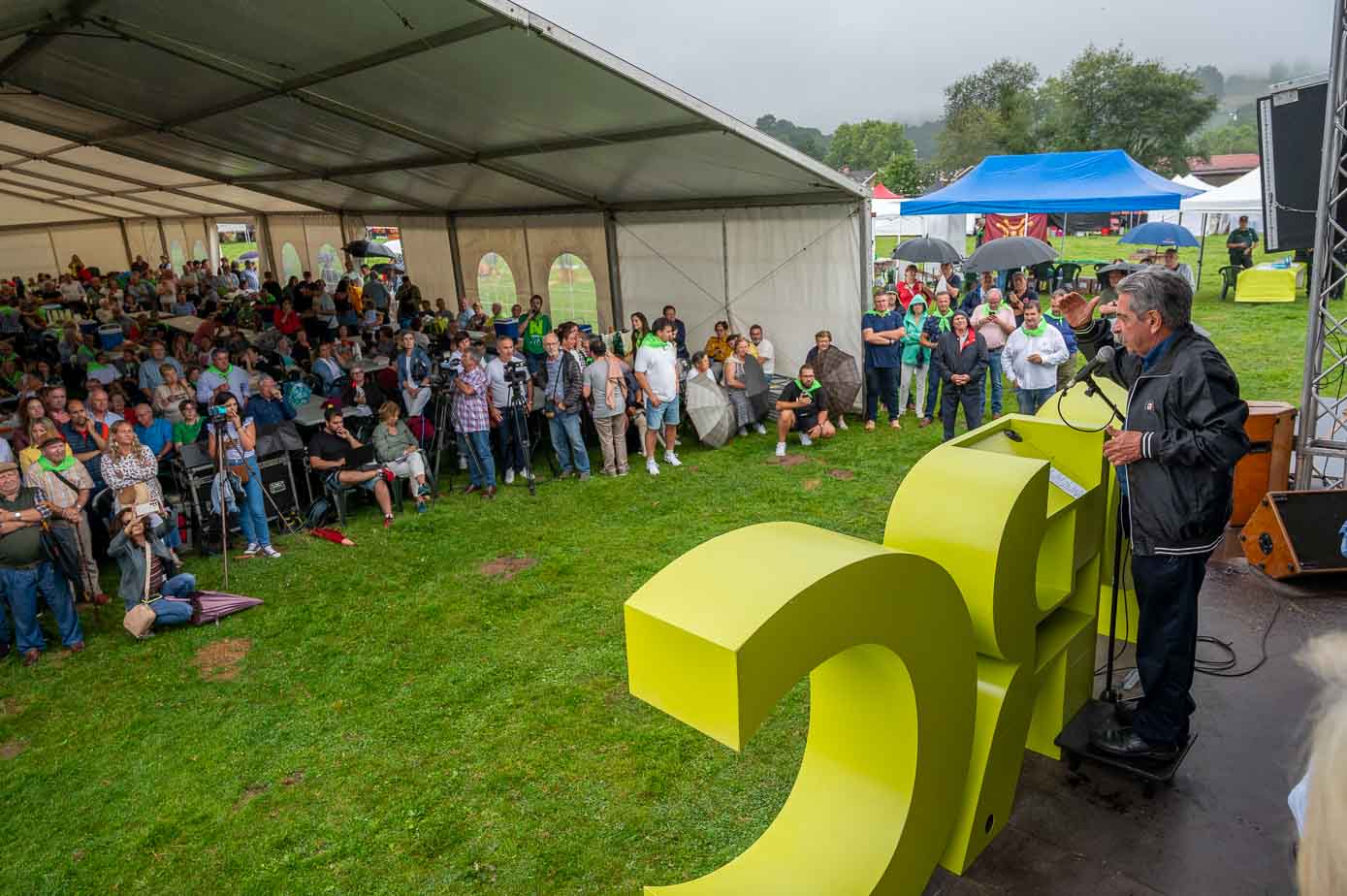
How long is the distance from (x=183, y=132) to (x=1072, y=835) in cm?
1429

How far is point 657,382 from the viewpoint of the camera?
9.77m

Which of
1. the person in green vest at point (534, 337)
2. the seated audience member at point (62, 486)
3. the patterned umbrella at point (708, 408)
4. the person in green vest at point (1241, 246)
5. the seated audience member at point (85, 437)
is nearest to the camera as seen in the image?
the seated audience member at point (62, 486)

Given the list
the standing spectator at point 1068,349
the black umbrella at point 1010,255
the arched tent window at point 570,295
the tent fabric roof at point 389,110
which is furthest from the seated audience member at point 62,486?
the black umbrella at point 1010,255

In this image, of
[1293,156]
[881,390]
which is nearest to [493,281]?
[881,390]

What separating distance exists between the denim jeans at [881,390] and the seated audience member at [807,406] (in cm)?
71

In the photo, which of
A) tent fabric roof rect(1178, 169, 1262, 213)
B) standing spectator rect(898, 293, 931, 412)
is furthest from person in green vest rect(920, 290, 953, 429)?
tent fabric roof rect(1178, 169, 1262, 213)

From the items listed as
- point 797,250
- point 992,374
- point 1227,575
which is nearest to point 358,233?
point 797,250

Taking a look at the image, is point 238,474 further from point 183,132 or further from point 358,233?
point 358,233

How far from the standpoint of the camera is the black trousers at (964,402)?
9406mm

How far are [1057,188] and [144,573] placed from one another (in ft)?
49.3

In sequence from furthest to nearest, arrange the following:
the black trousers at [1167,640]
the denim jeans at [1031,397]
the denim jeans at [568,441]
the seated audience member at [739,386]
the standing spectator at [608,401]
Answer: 1. the seated audience member at [739,386]
2. the denim jeans at [568,441]
3. the standing spectator at [608,401]
4. the denim jeans at [1031,397]
5. the black trousers at [1167,640]

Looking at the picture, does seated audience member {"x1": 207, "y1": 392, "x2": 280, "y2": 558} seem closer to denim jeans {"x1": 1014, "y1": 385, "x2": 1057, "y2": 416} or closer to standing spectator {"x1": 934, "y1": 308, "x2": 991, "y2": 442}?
standing spectator {"x1": 934, "y1": 308, "x2": 991, "y2": 442}

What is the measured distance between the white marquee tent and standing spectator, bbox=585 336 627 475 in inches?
97.8

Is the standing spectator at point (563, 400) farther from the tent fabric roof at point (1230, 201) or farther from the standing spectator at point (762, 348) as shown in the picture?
the tent fabric roof at point (1230, 201)
